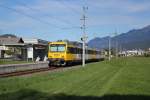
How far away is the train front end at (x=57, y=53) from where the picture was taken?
5138 cm

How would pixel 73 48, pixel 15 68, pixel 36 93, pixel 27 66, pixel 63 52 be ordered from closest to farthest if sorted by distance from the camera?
1. pixel 36 93
2. pixel 15 68
3. pixel 27 66
4. pixel 63 52
5. pixel 73 48

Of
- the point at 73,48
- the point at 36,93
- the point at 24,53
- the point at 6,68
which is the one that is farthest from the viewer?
the point at 24,53

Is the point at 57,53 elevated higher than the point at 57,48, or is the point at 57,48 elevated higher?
the point at 57,48

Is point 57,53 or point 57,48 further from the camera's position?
point 57,48

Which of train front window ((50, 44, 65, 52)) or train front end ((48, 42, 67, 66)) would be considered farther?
train front window ((50, 44, 65, 52))

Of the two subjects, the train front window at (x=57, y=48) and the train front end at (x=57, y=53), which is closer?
the train front end at (x=57, y=53)

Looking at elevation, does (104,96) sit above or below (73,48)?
below

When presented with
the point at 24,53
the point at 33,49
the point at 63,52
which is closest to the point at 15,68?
the point at 63,52

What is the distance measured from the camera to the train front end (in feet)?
169

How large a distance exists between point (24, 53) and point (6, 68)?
3507cm

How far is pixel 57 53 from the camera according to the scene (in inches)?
2048

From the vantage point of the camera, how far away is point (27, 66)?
147ft

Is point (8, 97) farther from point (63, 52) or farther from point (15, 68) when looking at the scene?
point (63, 52)

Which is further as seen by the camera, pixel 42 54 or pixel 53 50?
pixel 42 54
